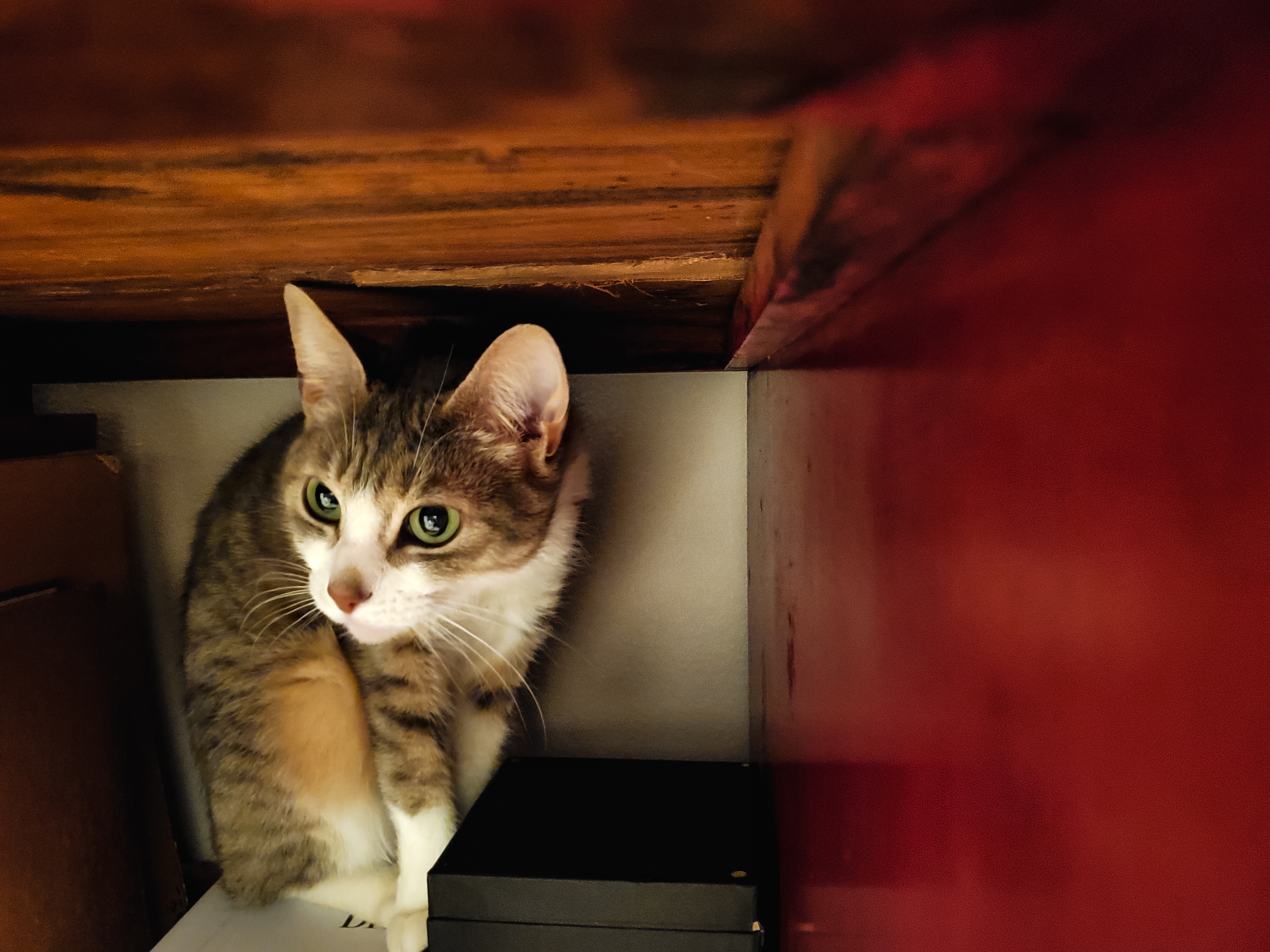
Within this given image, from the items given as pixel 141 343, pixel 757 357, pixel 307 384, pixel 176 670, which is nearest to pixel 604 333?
pixel 757 357

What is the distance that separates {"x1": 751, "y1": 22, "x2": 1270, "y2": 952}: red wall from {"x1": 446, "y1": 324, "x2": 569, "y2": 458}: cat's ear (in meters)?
0.49

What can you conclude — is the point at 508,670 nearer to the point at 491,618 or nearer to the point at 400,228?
the point at 491,618

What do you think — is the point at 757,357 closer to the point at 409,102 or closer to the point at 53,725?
the point at 409,102

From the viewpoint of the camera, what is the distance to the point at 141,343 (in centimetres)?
108

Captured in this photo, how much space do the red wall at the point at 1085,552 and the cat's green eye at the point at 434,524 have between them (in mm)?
590

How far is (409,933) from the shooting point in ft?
2.91

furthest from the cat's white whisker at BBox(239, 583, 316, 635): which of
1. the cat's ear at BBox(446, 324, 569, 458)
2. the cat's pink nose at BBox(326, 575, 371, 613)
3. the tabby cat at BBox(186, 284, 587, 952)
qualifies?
the cat's ear at BBox(446, 324, 569, 458)

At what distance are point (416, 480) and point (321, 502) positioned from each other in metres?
0.15

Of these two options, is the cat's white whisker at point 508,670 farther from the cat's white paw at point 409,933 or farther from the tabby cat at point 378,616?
the cat's white paw at point 409,933

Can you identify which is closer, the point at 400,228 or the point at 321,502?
the point at 400,228

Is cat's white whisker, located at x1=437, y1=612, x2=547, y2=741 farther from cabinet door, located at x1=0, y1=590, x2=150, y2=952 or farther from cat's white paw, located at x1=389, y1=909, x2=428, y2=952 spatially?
cabinet door, located at x1=0, y1=590, x2=150, y2=952

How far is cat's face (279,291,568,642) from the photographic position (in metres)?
0.82

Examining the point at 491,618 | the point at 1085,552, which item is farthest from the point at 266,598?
the point at 1085,552

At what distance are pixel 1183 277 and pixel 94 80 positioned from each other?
300mm
